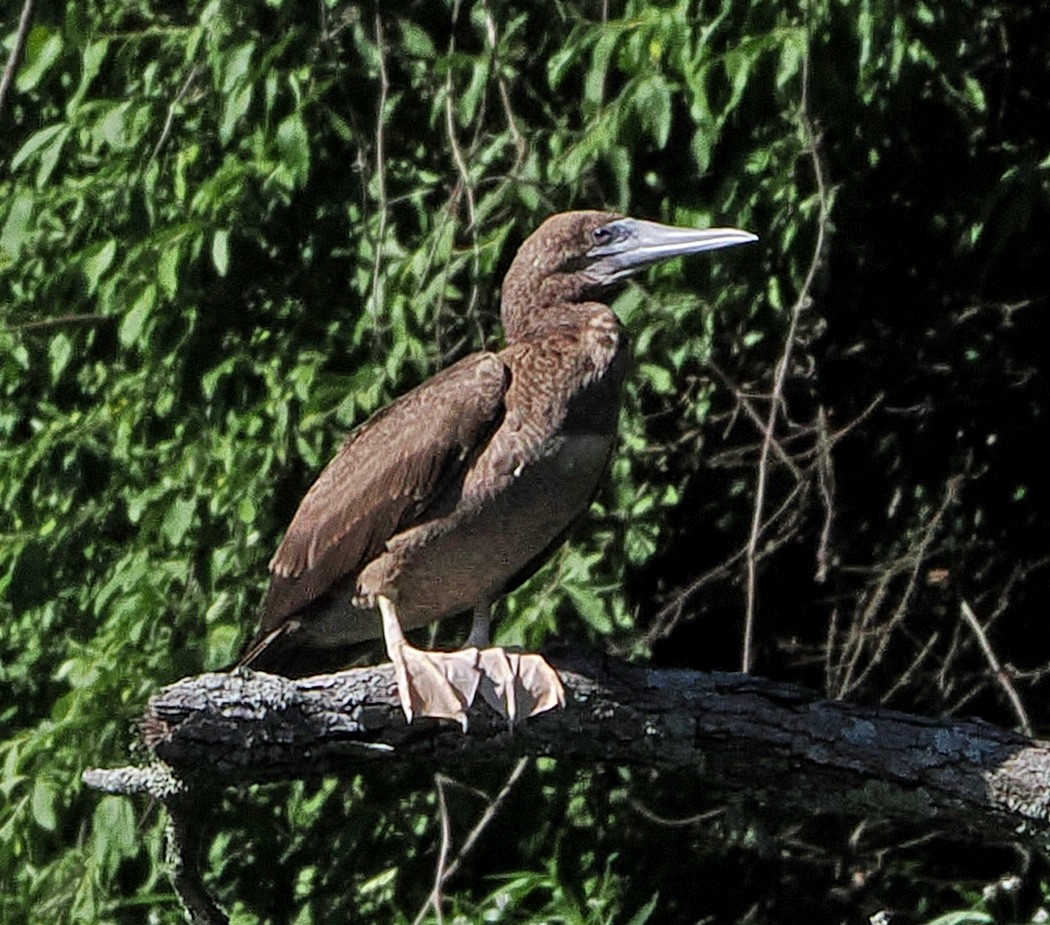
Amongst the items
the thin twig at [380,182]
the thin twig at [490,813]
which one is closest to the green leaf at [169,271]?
the thin twig at [380,182]

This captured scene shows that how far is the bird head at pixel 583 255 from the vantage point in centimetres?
535

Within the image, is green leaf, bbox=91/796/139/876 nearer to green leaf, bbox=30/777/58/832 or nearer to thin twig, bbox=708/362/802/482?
green leaf, bbox=30/777/58/832

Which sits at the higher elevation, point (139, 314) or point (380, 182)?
point (380, 182)

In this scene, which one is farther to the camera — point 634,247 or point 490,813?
point 490,813

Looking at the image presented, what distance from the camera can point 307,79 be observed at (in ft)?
19.0

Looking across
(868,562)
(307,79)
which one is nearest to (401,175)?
(307,79)

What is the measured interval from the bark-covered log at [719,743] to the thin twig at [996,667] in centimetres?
114

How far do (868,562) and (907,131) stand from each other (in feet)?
3.38

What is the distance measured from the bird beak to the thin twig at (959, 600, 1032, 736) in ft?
3.78

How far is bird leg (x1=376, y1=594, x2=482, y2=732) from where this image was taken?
4.43 meters

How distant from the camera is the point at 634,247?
536 cm

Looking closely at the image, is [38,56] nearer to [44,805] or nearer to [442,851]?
[44,805]

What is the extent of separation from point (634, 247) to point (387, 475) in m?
0.73

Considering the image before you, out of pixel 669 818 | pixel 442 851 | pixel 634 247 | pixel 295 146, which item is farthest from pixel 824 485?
pixel 295 146
